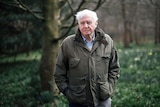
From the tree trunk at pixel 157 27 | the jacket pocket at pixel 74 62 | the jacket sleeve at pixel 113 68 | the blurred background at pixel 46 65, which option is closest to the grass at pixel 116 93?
the blurred background at pixel 46 65

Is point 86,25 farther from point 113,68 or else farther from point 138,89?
point 138,89

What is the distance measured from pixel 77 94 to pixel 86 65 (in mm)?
417

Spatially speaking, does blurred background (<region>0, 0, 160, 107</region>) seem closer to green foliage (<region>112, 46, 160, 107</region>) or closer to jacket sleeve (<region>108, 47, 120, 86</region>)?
green foliage (<region>112, 46, 160, 107</region>)

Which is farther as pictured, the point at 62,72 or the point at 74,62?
the point at 62,72

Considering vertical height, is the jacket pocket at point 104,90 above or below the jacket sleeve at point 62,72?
below

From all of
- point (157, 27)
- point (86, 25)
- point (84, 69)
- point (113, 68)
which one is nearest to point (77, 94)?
point (84, 69)

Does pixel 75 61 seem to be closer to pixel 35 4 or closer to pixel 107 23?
pixel 35 4

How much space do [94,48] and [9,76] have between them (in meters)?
6.98

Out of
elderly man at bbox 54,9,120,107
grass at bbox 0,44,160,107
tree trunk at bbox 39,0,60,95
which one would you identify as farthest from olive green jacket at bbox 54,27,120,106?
tree trunk at bbox 39,0,60,95

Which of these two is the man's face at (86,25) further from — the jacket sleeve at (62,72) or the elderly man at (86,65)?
the jacket sleeve at (62,72)

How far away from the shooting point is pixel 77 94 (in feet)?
11.5

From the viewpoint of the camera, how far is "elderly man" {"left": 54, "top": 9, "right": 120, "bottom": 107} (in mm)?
3465

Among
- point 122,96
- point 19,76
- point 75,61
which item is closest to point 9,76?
point 19,76

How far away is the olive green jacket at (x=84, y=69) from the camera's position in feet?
11.4
